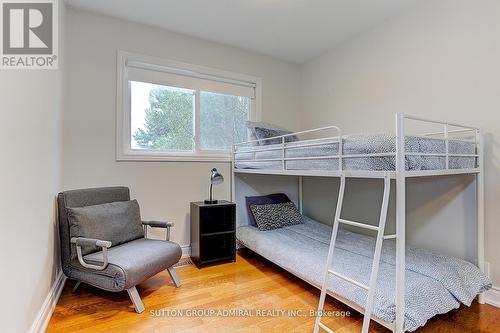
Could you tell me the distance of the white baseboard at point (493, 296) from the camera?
6.19 ft

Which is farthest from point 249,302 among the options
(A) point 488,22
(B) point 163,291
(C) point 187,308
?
(A) point 488,22

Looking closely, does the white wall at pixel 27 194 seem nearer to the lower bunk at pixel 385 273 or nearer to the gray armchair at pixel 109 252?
the gray armchair at pixel 109 252

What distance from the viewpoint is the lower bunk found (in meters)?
1.47

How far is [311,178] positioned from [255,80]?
1.52 meters

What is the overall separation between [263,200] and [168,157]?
4.22ft

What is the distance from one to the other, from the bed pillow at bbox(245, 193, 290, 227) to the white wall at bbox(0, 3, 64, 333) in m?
1.94

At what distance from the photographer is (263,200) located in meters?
3.29

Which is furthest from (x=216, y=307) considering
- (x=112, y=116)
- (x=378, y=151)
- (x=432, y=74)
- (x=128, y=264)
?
(x=432, y=74)

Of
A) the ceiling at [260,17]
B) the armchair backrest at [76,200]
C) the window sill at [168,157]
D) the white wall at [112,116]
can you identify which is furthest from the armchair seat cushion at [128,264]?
the ceiling at [260,17]

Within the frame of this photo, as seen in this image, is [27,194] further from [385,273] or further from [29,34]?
[385,273]

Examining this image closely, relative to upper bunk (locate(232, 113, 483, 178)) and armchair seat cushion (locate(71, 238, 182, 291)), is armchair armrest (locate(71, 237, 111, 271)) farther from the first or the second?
upper bunk (locate(232, 113, 483, 178))

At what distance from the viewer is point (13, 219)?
1264 mm

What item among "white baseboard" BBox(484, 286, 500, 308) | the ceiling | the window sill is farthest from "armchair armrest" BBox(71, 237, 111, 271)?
"white baseboard" BBox(484, 286, 500, 308)

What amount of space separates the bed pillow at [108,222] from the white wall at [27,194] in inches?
7.3
